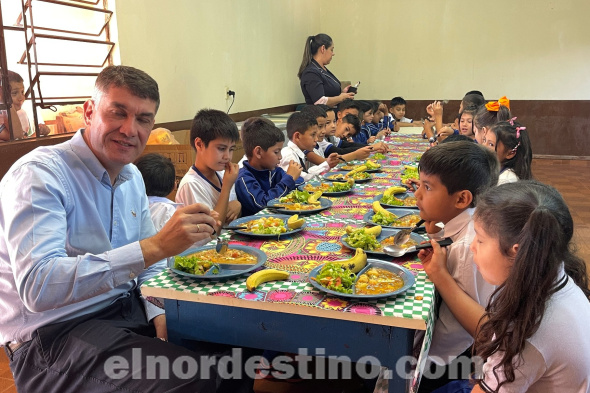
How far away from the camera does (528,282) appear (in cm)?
120

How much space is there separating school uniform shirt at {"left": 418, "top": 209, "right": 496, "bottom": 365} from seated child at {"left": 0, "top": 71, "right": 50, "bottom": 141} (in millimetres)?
2927

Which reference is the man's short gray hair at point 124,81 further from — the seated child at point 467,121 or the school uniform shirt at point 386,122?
the school uniform shirt at point 386,122

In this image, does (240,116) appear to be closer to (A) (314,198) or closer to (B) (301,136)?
(B) (301,136)

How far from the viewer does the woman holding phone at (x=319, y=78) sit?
5.82 meters

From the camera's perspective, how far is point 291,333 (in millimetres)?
1417

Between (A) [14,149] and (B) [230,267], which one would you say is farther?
(A) [14,149]

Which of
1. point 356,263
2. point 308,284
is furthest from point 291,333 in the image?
point 356,263

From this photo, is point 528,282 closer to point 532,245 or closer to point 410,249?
point 532,245

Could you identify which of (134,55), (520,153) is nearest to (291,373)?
(520,153)

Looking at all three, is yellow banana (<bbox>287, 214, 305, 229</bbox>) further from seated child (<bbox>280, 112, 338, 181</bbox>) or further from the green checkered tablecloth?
seated child (<bbox>280, 112, 338, 181</bbox>)

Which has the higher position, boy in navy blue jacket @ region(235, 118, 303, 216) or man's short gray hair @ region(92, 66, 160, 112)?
man's short gray hair @ region(92, 66, 160, 112)

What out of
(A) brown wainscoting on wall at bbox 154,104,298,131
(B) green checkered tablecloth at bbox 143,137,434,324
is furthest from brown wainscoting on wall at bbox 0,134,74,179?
(B) green checkered tablecloth at bbox 143,137,434,324

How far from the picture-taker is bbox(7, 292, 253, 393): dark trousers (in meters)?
1.41

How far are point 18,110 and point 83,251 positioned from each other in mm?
2146
